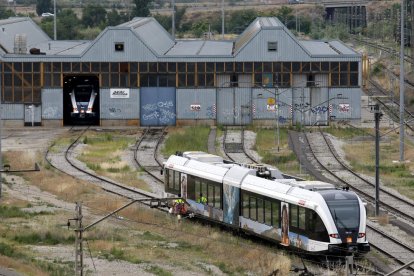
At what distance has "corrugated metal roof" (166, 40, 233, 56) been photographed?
93.9 m

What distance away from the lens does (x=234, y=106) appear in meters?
89.2

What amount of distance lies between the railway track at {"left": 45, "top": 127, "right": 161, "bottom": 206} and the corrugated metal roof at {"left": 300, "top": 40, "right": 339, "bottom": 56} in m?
21.1

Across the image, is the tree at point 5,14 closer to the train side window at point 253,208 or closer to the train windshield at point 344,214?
the train side window at point 253,208

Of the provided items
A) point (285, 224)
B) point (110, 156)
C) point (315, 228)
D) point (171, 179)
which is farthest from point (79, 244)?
point (110, 156)

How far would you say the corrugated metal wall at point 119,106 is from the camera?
293 ft

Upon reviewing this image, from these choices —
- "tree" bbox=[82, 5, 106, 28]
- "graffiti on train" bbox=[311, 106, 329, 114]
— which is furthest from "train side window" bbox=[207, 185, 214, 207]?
"tree" bbox=[82, 5, 106, 28]

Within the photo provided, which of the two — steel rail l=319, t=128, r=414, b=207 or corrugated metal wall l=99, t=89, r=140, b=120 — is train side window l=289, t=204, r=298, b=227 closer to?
steel rail l=319, t=128, r=414, b=207

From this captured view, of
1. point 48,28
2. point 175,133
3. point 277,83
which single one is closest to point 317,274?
point 175,133

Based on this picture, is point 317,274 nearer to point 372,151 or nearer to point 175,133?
point 372,151

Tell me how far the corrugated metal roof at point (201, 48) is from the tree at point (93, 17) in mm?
74001

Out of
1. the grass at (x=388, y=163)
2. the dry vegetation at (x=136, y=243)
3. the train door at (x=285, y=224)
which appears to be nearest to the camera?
the dry vegetation at (x=136, y=243)

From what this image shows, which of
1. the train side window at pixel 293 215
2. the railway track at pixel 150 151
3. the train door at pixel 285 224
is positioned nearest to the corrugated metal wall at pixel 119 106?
the railway track at pixel 150 151

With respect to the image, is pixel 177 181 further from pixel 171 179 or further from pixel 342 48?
pixel 342 48

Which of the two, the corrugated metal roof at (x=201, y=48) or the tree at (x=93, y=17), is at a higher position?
the tree at (x=93, y=17)
